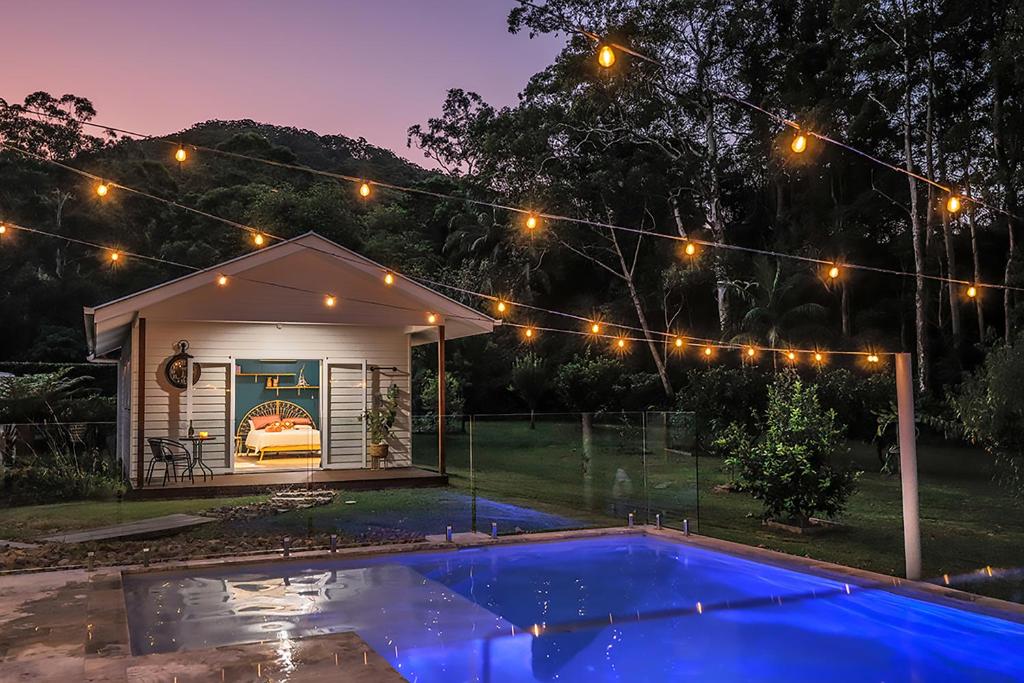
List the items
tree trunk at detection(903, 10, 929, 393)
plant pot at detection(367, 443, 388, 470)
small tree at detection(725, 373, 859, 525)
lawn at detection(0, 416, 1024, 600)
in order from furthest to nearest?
tree trunk at detection(903, 10, 929, 393) < plant pot at detection(367, 443, 388, 470) < small tree at detection(725, 373, 859, 525) < lawn at detection(0, 416, 1024, 600)

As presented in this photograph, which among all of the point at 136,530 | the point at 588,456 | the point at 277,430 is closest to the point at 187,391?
the point at 277,430

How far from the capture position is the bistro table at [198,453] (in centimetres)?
1394

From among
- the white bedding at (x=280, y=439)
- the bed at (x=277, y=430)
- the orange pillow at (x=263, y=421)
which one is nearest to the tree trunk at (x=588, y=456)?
the bed at (x=277, y=430)

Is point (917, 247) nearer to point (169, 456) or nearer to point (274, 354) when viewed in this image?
point (274, 354)

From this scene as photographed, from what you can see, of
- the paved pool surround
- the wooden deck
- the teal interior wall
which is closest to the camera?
the paved pool surround

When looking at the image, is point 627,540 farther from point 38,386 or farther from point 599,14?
point 599,14

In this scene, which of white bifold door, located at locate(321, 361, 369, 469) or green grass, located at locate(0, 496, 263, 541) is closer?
green grass, located at locate(0, 496, 263, 541)

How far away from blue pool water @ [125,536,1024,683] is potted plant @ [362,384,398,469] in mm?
7161

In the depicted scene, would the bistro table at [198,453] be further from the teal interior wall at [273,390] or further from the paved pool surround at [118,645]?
the paved pool surround at [118,645]

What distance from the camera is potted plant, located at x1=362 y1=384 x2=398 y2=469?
15.5m

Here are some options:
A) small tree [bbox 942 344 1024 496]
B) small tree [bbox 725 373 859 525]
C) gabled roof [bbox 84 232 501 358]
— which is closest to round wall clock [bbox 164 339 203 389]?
gabled roof [bbox 84 232 501 358]

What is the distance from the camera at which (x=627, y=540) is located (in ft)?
31.8

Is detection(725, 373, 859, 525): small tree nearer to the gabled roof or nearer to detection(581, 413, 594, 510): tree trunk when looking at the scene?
detection(581, 413, 594, 510): tree trunk

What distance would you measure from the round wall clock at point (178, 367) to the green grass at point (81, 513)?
8.92ft
